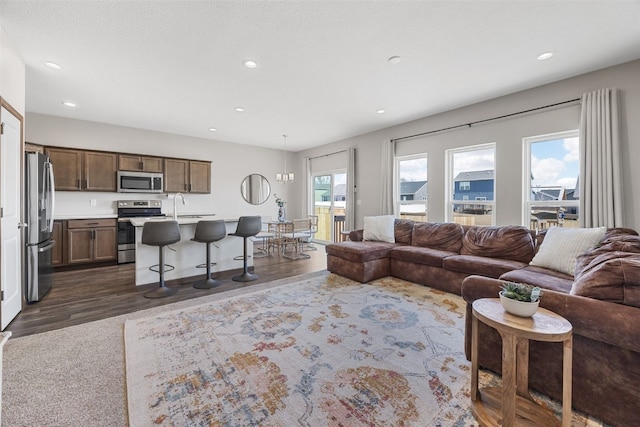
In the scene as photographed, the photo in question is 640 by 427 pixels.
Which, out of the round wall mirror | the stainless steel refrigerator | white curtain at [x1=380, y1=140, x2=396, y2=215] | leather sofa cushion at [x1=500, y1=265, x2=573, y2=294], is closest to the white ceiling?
white curtain at [x1=380, y1=140, x2=396, y2=215]

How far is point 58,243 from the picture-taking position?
14.9 feet

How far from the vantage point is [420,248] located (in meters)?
4.19

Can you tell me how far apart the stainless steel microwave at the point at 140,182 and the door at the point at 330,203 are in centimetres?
384

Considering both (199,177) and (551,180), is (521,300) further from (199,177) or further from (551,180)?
(199,177)

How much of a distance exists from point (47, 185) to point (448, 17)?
15.7 ft

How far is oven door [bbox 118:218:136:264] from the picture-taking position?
509cm

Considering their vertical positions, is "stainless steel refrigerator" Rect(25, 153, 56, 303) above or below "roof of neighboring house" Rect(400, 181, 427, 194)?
below

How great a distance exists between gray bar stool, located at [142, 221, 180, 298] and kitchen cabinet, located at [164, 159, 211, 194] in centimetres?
279

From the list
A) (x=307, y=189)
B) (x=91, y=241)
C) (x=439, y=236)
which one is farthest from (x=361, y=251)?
(x=91, y=241)

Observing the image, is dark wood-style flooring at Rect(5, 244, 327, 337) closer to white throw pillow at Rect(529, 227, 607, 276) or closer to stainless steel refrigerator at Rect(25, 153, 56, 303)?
stainless steel refrigerator at Rect(25, 153, 56, 303)

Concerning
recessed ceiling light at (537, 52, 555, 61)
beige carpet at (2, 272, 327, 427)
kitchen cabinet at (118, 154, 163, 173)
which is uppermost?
recessed ceiling light at (537, 52, 555, 61)

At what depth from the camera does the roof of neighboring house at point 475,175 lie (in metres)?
4.32

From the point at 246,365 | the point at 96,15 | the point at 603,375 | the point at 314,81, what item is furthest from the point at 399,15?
the point at 246,365

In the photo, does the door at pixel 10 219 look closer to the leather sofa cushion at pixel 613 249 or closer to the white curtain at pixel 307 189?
the leather sofa cushion at pixel 613 249
